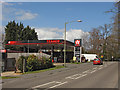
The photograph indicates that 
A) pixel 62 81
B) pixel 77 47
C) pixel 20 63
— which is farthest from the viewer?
pixel 77 47

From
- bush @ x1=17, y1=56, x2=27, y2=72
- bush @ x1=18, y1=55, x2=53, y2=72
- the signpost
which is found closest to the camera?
bush @ x1=17, y1=56, x2=27, y2=72

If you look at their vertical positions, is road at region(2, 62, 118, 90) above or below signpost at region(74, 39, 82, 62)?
below

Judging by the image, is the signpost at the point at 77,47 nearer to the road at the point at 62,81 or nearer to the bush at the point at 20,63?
the bush at the point at 20,63

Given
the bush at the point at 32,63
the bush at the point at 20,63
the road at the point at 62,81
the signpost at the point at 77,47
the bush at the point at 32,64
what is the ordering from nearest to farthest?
the road at the point at 62,81 < the bush at the point at 20,63 < the bush at the point at 32,63 < the bush at the point at 32,64 < the signpost at the point at 77,47

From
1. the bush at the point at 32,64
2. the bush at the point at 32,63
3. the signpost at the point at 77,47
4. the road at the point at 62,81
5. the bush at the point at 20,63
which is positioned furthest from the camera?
the signpost at the point at 77,47

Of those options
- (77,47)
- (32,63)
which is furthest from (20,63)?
(77,47)

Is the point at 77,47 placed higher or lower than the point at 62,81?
higher

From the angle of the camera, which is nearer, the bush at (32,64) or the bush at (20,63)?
the bush at (20,63)

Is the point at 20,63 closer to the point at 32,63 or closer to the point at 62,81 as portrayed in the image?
the point at 32,63

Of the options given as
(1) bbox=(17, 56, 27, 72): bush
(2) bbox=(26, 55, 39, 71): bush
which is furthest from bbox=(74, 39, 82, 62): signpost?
(1) bbox=(17, 56, 27, 72): bush

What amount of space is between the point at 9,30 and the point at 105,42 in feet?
136

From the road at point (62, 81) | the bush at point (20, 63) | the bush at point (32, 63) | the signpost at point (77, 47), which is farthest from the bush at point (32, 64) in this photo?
the signpost at point (77, 47)

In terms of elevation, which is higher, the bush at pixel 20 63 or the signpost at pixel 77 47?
the signpost at pixel 77 47

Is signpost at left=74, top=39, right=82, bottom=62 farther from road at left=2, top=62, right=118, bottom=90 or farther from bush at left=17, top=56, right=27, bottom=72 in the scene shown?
road at left=2, top=62, right=118, bottom=90
